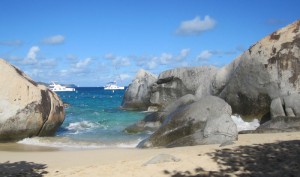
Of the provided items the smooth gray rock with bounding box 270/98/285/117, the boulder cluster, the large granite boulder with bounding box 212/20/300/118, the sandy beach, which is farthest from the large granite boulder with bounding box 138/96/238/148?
the large granite boulder with bounding box 212/20/300/118

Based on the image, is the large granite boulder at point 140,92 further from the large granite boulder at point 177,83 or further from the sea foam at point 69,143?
the sea foam at point 69,143

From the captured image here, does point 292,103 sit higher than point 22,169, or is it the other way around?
point 292,103

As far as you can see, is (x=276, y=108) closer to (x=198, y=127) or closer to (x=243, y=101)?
(x=243, y=101)

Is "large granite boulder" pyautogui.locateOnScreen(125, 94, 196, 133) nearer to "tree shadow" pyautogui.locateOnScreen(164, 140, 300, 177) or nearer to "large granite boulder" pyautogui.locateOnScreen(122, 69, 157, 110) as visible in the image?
"tree shadow" pyautogui.locateOnScreen(164, 140, 300, 177)

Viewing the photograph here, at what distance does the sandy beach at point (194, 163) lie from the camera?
972 cm

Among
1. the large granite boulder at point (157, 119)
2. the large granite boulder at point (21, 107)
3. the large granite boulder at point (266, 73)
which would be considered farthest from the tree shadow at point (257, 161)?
the large granite boulder at point (157, 119)

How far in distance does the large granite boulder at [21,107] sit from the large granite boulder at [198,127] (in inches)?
242

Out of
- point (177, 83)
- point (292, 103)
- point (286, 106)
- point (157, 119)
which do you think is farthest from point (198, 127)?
point (177, 83)

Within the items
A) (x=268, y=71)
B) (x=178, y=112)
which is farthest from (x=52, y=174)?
(x=268, y=71)

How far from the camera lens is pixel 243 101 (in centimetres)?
2338

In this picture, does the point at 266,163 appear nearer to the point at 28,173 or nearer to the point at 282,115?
the point at 28,173

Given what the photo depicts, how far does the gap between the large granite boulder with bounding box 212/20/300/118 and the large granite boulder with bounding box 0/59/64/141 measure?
10.6 meters

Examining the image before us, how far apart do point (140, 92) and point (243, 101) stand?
80.9 feet

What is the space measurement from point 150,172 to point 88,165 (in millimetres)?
2540
